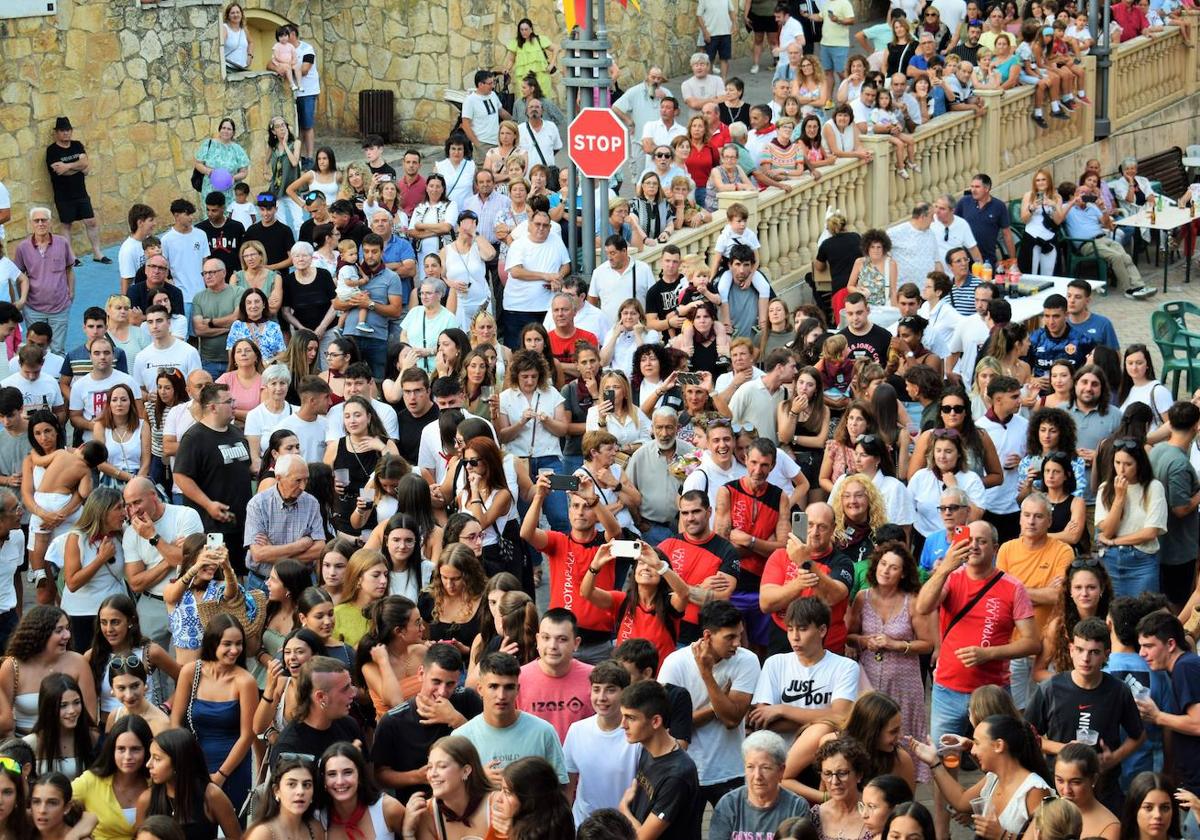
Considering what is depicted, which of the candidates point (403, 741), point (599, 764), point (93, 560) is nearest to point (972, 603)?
point (599, 764)

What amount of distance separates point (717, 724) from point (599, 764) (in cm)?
92

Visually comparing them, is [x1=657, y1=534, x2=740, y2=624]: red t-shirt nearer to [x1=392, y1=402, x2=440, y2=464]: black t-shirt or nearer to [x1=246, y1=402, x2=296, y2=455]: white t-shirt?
[x1=392, y1=402, x2=440, y2=464]: black t-shirt

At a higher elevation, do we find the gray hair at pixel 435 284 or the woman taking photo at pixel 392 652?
the gray hair at pixel 435 284

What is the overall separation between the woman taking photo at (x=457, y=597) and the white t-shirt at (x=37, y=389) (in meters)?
4.26

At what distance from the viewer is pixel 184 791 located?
27.4 feet

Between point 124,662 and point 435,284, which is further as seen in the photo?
point 435,284

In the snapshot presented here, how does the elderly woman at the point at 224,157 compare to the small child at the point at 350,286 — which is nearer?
the small child at the point at 350,286

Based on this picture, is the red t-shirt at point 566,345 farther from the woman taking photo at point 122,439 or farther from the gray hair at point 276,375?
the woman taking photo at point 122,439

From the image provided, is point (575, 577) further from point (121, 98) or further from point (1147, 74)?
point (1147, 74)

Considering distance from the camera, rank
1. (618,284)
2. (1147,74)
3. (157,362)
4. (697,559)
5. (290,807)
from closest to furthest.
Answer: (290,807)
(697,559)
(157,362)
(618,284)
(1147,74)

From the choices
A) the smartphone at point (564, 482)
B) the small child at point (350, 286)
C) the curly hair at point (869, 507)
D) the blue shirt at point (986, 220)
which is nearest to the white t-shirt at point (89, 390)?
the small child at point (350, 286)

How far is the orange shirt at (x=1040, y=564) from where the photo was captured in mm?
10352

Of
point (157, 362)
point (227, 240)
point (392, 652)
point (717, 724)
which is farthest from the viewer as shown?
point (227, 240)

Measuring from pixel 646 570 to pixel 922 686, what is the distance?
1.52 metres
